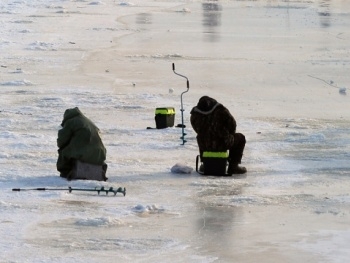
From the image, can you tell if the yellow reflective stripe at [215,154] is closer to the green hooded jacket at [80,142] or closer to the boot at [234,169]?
the boot at [234,169]

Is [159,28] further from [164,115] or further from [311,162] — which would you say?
[311,162]

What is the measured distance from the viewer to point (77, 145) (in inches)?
464

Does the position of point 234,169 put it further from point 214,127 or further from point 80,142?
point 80,142

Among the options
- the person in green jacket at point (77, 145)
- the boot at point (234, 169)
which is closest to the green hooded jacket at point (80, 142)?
the person in green jacket at point (77, 145)

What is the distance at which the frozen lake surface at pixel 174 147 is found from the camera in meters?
9.55

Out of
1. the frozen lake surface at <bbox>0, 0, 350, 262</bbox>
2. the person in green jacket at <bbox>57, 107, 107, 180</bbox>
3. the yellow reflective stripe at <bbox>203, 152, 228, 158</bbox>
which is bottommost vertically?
the frozen lake surface at <bbox>0, 0, 350, 262</bbox>

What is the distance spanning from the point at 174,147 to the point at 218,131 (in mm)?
1870

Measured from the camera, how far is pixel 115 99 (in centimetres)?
1830

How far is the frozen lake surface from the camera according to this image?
31.3 feet

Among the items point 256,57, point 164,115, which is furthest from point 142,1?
point 164,115

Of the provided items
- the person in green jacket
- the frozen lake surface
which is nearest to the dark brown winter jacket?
the frozen lake surface

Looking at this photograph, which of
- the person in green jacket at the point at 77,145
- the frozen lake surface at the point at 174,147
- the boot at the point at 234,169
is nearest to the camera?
the frozen lake surface at the point at 174,147

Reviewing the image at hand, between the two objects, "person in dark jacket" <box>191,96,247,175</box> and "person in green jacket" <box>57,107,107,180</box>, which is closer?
"person in green jacket" <box>57,107,107,180</box>

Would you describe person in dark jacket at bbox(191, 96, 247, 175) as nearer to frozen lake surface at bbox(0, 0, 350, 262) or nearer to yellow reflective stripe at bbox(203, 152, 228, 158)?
yellow reflective stripe at bbox(203, 152, 228, 158)
